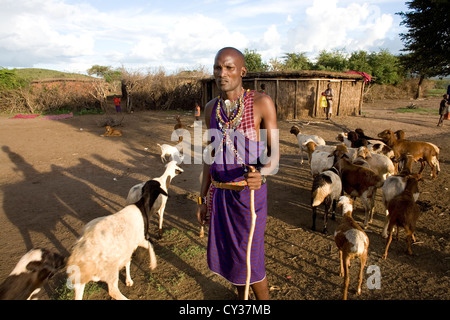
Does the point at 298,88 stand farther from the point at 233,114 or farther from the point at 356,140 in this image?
→ the point at 233,114

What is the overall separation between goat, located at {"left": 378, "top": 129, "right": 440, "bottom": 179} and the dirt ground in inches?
18.4

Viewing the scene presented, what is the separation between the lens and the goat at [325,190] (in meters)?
4.70

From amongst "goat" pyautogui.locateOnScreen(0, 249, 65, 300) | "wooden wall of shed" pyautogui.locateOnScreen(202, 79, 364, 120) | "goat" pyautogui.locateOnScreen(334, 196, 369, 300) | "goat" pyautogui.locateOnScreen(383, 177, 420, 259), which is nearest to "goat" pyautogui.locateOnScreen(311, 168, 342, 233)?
"goat" pyautogui.locateOnScreen(383, 177, 420, 259)

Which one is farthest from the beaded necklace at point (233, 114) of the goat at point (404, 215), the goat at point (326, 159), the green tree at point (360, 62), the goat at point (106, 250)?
the green tree at point (360, 62)

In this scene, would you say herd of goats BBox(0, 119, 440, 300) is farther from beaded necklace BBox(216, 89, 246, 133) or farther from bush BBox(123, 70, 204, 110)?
bush BBox(123, 70, 204, 110)

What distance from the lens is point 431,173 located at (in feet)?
24.6

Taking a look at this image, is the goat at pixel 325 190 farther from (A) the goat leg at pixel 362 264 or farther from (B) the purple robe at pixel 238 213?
(B) the purple robe at pixel 238 213

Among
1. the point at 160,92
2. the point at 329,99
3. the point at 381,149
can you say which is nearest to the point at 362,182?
the point at 381,149

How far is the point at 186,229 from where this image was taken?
4930 mm

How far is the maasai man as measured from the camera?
7.14 ft

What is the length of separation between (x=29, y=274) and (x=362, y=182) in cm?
514

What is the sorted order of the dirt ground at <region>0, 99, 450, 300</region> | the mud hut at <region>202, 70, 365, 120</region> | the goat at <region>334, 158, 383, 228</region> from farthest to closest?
the mud hut at <region>202, 70, 365, 120</region> → the goat at <region>334, 158, 383, 228</region> → the dirt ground at <region>0, 99, 450, 300</region>

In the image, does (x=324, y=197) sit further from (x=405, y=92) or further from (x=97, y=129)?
(x=405, y=92)

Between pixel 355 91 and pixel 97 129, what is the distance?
56.5ft
